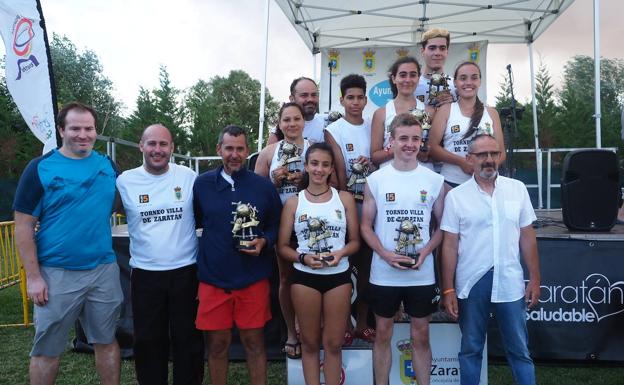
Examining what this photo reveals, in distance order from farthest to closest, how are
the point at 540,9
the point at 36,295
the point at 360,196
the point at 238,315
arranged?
the point at 540,9 → the point at 360,196 → the point at 238,315 → the point at 36,295

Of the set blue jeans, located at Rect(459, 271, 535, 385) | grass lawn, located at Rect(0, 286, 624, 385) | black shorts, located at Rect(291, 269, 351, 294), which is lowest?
grass lawn, located at Rect(0, 286, 624, 385)

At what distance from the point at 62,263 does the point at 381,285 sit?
77.5 inches

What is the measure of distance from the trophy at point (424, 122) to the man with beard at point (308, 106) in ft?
2.80

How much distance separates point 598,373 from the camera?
4219 mm

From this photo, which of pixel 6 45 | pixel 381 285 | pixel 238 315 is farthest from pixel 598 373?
pixel 6 45

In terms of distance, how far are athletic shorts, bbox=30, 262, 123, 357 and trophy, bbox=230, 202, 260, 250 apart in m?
0.87

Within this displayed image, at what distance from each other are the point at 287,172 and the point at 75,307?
160cm

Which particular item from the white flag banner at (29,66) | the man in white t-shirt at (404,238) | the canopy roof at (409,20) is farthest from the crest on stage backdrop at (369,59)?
the man in white t-shirt at (404,238)

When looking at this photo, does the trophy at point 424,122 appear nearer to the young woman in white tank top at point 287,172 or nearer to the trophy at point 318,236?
the young woman in white tank top at point 287,172

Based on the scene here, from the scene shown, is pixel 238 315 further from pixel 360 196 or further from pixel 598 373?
pixel 598 373

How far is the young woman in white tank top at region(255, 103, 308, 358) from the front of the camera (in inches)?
139

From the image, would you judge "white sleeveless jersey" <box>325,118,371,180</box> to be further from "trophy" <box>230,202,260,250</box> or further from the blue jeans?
the blue jeans

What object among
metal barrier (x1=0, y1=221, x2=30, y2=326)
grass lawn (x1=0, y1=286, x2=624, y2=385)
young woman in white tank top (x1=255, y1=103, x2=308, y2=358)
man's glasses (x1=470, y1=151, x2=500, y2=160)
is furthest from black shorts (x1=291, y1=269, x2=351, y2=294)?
metal barrier (x1=0, y1=221, x2=30, y2=326)

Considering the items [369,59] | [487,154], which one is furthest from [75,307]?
[369,59]
